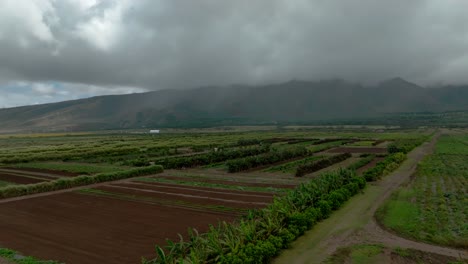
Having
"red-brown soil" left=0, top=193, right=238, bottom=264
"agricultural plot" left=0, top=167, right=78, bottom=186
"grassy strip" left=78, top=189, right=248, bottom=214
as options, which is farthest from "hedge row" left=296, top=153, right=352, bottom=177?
"agricultural plot" left=0, top=167, right=78, bottom=186

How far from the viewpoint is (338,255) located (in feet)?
49.3

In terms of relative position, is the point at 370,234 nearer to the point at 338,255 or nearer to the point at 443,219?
the point at 338,255

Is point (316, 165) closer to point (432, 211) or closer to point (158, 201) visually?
point (432, 211)

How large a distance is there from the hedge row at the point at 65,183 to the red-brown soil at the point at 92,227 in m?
3.00

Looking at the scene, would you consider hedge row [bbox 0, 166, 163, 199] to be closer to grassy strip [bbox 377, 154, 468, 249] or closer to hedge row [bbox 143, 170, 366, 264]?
hedge row [bbox 143, 170, 366, 264]

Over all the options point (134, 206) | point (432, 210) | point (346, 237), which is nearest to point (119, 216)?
point (134, 206)

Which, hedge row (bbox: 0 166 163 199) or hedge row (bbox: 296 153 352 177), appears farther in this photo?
hedge row (bbox: 296 153 352 177)

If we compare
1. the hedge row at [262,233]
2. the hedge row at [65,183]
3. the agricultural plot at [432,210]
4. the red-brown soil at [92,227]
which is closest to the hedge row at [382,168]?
the agricultural plot at [432,210]

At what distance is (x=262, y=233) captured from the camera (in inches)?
620

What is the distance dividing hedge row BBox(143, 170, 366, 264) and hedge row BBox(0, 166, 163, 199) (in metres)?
21.1

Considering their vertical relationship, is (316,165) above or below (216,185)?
above

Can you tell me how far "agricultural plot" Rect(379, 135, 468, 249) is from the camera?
17188mm

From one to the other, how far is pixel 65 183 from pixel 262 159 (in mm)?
25983

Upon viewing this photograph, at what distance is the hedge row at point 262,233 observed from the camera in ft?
43.5
